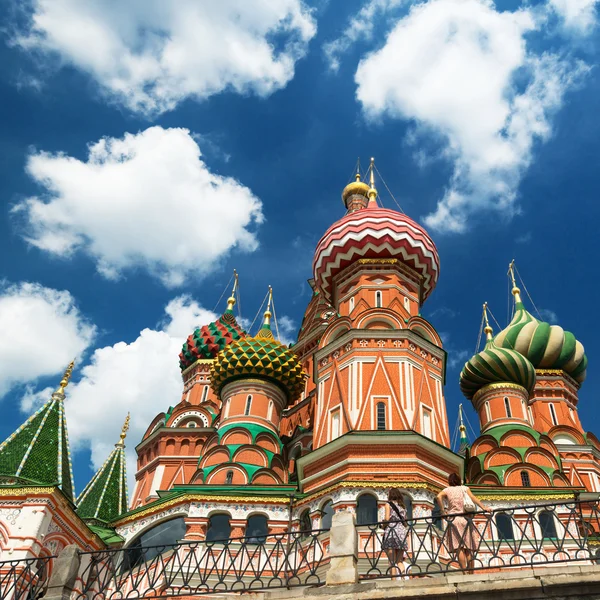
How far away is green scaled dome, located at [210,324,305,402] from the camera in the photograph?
1952 centimetres

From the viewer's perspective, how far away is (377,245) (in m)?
20.3

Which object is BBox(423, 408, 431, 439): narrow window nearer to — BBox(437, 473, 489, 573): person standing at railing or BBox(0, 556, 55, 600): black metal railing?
BBox(437, 473, 489, 573): person standing at railing

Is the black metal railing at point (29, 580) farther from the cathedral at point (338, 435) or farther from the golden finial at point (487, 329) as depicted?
the golden finial at point (487, 329)

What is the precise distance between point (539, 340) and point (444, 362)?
28.6 ft

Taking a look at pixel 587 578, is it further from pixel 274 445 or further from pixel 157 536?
pixel 274 445

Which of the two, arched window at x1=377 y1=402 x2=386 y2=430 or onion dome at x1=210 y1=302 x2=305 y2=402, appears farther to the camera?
onion dome at x1=210 y1=302 x2=305 y2=402

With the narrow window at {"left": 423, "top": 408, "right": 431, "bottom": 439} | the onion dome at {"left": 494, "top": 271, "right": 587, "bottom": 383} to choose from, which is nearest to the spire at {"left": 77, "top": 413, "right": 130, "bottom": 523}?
the narrow window at {"left": 423, "top": 408, "right": 431, "bottom": 439}

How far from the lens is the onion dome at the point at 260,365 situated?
1952 centimetres

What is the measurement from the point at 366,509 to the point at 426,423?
2.91 meters

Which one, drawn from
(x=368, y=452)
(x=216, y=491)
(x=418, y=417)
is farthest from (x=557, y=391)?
(x=216, y=491)

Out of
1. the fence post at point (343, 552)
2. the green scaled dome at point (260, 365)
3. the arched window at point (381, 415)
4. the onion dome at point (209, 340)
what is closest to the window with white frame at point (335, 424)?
the arched window at point (381, 415)

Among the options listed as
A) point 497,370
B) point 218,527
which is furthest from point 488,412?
point 218,527

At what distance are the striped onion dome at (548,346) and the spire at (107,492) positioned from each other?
1482 centimetres

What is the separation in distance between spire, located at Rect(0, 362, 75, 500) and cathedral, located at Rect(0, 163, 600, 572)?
0.12 ft
